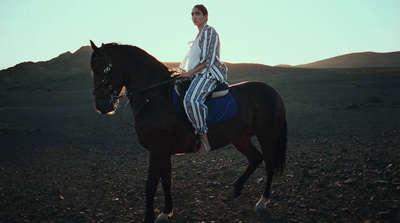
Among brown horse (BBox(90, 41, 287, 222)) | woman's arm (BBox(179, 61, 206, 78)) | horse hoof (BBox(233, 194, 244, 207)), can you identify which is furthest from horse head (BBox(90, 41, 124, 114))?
horse hoof (BBox(233, 194, 244, 207))

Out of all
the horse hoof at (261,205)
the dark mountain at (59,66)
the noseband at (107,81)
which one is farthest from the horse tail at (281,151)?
the dark mountain at (59,66)

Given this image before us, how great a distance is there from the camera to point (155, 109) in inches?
169

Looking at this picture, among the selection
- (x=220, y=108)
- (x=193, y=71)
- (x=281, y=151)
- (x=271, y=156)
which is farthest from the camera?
(x=281, y=151)

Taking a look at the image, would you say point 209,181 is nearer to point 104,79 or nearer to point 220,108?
point 220,108

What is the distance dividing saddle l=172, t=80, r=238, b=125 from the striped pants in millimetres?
151

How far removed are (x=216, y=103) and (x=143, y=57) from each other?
1366mm

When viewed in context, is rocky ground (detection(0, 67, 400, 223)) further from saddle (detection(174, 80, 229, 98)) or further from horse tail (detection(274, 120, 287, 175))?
saddle (detection(174, 80, 229, 98))

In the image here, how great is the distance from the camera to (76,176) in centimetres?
702

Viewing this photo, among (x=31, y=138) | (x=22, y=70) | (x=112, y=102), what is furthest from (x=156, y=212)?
(x=22, y=70)

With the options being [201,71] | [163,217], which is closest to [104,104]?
[201,71]

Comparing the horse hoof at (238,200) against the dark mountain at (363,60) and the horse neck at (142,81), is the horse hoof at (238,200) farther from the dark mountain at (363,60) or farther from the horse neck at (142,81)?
the dark mountain at (363,60)

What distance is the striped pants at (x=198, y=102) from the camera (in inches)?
165

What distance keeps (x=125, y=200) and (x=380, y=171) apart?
518 cm

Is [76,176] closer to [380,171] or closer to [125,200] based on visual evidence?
[125,200]
